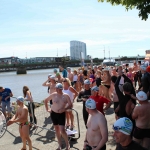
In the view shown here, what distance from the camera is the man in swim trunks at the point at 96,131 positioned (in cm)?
425

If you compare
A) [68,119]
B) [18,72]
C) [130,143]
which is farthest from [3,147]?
[18,72]

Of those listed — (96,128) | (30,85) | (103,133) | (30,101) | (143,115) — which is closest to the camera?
(103,133)

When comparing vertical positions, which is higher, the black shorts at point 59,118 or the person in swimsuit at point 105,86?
the person in swimsuit at point 105,86

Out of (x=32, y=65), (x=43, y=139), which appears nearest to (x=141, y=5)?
(x=43, y=139)

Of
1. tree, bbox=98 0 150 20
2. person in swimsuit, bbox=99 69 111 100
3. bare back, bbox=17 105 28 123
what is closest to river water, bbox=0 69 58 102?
person in swimsuit, bbox=99 69 111 100

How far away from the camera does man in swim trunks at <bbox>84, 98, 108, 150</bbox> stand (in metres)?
4.25

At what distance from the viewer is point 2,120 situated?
7.12 meters

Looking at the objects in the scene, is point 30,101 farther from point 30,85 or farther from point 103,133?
point 30,85

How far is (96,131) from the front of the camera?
14.3 ft

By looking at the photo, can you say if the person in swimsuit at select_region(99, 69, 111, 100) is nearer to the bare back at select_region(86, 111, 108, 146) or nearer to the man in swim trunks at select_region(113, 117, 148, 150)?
the bare back at select_region(86, 111, 108, 146)

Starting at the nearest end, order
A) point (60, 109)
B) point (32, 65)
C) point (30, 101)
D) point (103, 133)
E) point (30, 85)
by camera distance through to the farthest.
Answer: point (103, 133), point (60, 109), point (30, 101), point (30, 85), point (32, 65)

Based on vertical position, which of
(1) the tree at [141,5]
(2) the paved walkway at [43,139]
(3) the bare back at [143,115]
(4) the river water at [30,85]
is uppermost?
(1) the tree at [141,5]

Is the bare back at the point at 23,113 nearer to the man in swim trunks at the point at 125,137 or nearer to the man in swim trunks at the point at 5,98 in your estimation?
the man in swim trunks at the point at 125,137

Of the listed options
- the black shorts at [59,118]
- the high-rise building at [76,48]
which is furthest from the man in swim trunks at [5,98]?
the high-rise building at [76,48]
